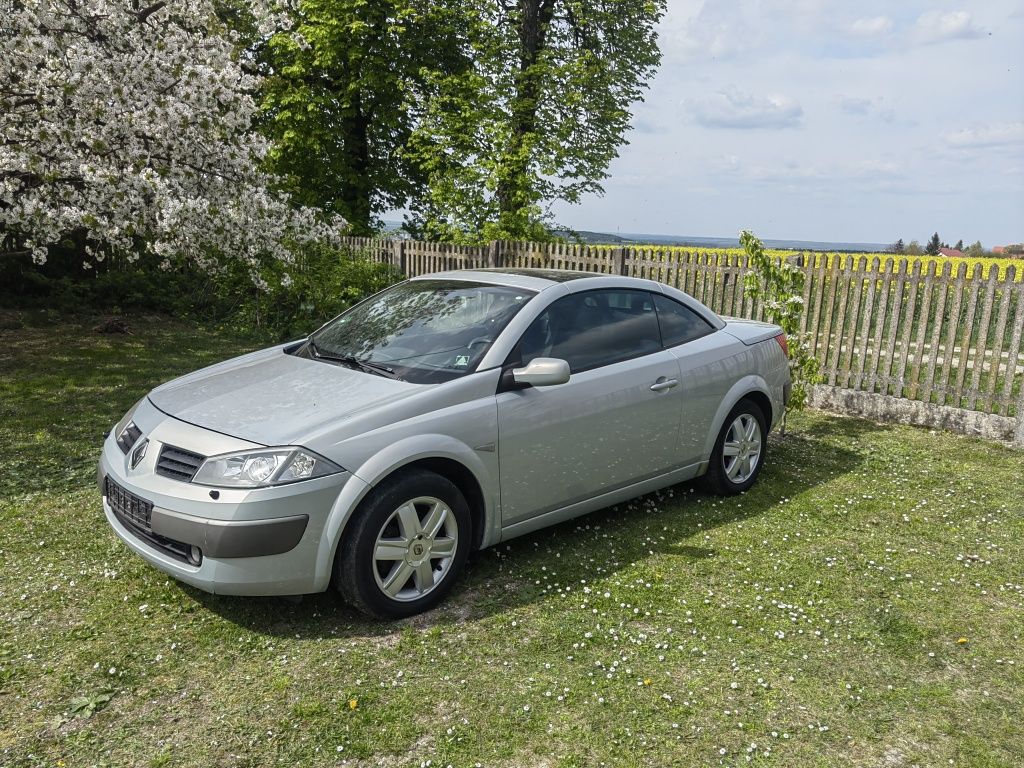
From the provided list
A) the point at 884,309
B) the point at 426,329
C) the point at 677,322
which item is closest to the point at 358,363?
the point at 426,329

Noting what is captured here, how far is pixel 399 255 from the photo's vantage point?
48.3 ft

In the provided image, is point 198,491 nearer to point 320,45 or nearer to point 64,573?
point 64,573

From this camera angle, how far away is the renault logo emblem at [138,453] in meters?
3.91

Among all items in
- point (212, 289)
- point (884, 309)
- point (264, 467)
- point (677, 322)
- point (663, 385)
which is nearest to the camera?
point (264, 467)

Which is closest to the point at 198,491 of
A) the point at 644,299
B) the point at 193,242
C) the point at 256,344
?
the point at 644,299

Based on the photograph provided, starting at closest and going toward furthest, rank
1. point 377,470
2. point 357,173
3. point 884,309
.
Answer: point 377,470, point 884,309, point 357,173

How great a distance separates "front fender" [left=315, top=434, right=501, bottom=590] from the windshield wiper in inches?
19.5

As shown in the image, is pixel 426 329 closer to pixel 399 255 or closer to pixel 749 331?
pixel 749 331

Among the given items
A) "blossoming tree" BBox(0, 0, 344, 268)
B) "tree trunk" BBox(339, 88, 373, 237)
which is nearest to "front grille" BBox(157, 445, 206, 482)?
"blossoming tree" BBox(0, 0, 344, 268)

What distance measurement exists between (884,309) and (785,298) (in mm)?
1604

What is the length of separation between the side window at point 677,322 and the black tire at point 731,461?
0.64 m

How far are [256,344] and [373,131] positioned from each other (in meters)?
10.6

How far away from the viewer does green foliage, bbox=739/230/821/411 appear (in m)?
7.63

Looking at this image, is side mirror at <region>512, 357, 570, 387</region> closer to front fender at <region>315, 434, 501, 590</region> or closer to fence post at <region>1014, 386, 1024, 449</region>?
front fender at <region>315, 434, 501, 590</region>
